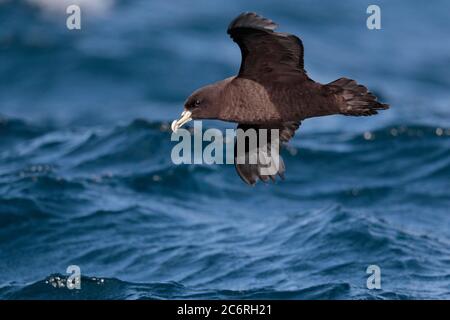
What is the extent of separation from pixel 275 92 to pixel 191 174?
22.6ft

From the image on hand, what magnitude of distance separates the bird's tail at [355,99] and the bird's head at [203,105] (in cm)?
105

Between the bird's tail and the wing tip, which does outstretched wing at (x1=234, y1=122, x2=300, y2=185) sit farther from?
the wing tip

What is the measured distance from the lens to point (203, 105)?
35.4 feet

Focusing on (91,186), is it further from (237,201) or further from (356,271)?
(356,271)

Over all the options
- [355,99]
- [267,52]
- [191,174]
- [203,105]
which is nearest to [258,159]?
[203,105]

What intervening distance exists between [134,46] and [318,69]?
3.81 meters

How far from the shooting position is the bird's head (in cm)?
1072

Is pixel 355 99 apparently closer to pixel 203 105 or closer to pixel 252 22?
pixel 252 22

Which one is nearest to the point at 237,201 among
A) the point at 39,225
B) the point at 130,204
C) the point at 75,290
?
the point at 130,204

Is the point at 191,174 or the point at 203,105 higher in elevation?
the point at 191,174

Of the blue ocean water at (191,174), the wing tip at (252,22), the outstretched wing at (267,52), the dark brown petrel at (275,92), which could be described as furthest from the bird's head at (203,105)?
the blue ocean water at (191,174)

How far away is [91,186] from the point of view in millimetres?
17062

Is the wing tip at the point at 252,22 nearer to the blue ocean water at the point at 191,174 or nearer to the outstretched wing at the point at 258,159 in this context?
the outstretched wing at the point at 258,159
